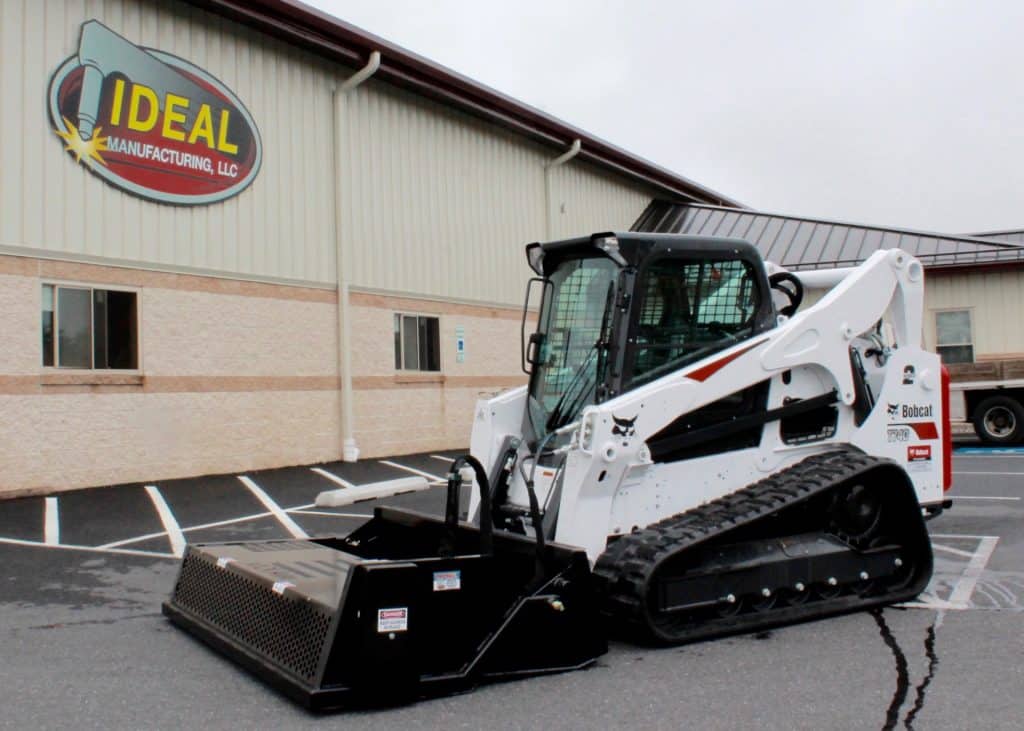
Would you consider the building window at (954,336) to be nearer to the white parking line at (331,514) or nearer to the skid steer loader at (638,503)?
the white parking line at (331,514)

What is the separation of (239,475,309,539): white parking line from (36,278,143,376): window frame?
2.12m

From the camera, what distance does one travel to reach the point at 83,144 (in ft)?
42.3

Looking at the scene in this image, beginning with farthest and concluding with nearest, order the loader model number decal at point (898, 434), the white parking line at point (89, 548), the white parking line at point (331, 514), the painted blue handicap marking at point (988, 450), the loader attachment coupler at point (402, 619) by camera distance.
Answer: the painted blue handicap marking at point (988, 450)
the white parking line at point (331, 514)
the white parking line at point (89, 548)
the loader model number decal at point (898, 434)
the loader attachment coupler at point (402, 619)

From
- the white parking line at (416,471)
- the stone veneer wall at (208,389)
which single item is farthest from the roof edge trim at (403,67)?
the white parking line at (416,471)

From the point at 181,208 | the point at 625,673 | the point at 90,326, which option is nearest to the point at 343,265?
the point at 181,208

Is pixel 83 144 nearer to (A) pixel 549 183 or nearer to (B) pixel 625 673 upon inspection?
(B) pixel 625 673

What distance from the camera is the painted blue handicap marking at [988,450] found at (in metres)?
17.5

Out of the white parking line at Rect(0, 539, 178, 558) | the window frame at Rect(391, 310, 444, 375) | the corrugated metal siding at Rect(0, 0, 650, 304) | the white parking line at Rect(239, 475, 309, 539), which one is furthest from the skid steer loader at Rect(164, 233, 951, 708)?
the window frame at Rect(391, 310, 444, 375)

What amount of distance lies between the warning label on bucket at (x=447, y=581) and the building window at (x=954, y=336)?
21515 millimetres

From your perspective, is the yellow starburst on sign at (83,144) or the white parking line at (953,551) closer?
the white parking line at (953,551)

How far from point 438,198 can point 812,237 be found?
43.5ft

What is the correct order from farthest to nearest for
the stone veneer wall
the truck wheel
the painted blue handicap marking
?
the truck wheel
the painted blue handicap marking
the stone veneer wall

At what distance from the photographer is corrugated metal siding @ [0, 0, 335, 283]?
12.3 m

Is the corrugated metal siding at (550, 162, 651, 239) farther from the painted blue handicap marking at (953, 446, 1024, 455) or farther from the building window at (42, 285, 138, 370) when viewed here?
the building window at (42, 285, 138, 370)
